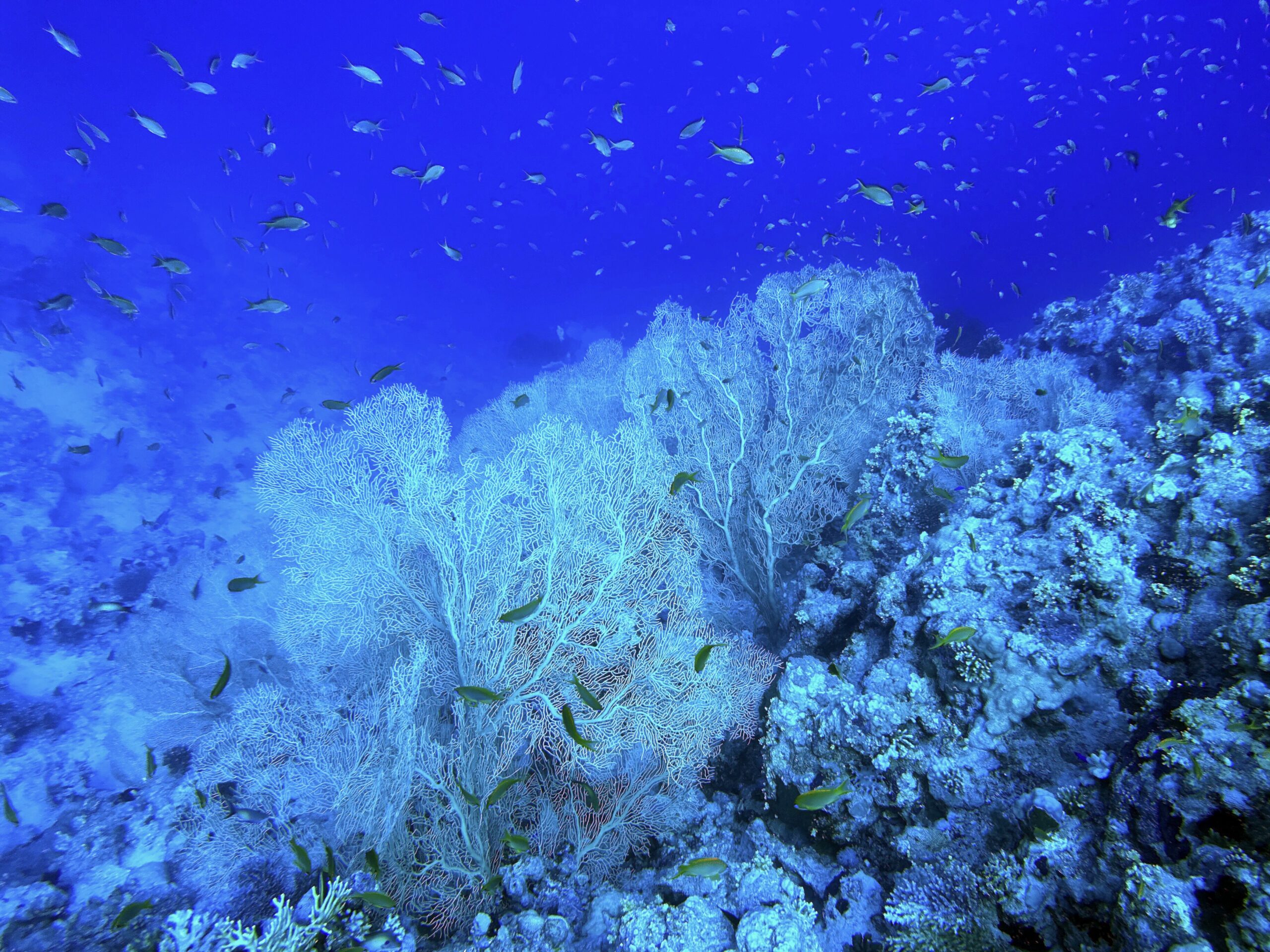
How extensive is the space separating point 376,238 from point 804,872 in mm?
84201

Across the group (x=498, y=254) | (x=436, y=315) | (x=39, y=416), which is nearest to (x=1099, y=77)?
(x=498, y=254)

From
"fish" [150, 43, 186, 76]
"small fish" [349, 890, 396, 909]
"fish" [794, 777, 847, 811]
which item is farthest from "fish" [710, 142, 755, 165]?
"fish" [150, 43, 186, 76]

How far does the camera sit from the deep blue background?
4031cm

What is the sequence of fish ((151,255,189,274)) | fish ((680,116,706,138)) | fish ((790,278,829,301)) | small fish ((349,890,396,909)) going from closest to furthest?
small fish ((349,890,396,909)) → fish ((790,278,829,301)) → fish ((151,255,189,274)) → fish ((680,116,706,138))

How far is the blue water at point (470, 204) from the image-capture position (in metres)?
16.4

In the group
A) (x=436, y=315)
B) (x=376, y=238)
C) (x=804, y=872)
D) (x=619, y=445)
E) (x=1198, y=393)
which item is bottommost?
(x=804, y=872)

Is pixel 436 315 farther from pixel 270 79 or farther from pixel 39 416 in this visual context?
pixel 270 79

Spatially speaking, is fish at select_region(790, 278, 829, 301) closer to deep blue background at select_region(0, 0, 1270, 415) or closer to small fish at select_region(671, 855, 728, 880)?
small fish at select_region(671, 855, 728, 880)

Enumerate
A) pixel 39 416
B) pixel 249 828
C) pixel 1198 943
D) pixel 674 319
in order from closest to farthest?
pixel 1198 943 → pixel 249 828 → pixel 674 319 → pixel 39 416

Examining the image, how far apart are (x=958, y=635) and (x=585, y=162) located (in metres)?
98.5

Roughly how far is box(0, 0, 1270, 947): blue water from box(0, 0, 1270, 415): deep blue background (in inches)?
18.5

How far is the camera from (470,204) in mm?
53781

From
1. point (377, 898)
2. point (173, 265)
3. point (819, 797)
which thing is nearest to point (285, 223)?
point (173, 265)

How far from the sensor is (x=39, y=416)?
18016 mm
